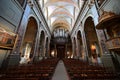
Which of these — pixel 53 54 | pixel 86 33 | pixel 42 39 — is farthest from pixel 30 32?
pixel 53 54

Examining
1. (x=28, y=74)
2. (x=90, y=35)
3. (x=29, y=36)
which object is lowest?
(x=28, y=74)

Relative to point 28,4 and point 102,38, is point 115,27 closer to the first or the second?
point 102,38

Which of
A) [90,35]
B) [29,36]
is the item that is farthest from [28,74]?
[90,35]

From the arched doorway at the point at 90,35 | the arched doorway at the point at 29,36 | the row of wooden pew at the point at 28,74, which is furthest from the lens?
the arched doorway at the point at 29,36

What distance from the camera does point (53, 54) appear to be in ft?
62.2

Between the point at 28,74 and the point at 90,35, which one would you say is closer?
the point at 28,74

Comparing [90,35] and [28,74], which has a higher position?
[90,35]

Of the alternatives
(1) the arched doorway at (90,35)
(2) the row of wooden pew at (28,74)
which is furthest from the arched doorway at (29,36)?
(1) the arched doorway at (90,35)

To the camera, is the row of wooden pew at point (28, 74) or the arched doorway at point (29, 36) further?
the arched doorway at point (29, 36)

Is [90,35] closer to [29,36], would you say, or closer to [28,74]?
[29,36]

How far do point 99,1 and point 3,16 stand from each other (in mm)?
6257

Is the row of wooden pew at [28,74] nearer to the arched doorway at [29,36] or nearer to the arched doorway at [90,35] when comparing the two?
the arched doorway at [29,36]

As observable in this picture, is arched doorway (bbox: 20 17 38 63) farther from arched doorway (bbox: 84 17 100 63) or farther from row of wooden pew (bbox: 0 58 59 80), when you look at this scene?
arched doorway (bbox: 84 17 100 63)

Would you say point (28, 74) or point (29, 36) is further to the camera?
point (29, 36)
